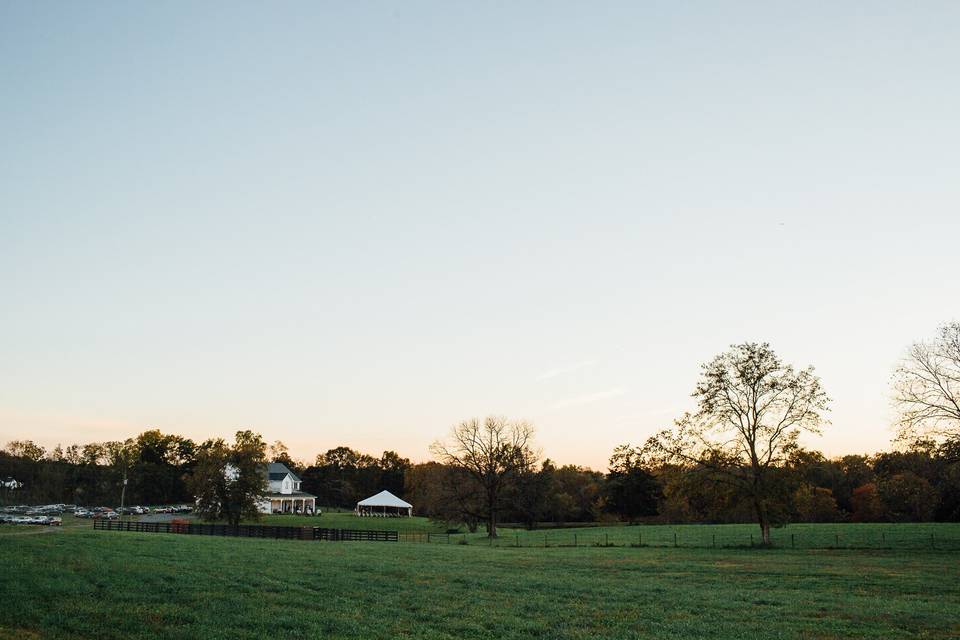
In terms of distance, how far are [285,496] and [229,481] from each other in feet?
189

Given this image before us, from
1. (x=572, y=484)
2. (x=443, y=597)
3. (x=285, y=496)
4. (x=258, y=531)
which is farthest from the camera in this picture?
(x=572, y=484)

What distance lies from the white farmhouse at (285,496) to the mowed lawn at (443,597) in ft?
308

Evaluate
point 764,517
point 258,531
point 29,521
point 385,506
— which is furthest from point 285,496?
point 764,517

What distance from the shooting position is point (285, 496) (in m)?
129

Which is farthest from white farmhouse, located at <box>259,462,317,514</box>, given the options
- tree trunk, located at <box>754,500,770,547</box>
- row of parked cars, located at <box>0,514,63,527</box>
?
tree trunk, located at <box>754,500,770,547</box>

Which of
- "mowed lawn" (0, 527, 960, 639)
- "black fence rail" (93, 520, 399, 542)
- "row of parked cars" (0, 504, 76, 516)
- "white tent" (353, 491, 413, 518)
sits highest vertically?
"mowed lawn" (0, 527, 960, 639)

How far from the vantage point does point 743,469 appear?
49.2m

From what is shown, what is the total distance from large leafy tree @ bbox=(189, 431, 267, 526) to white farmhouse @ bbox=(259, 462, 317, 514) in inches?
1766

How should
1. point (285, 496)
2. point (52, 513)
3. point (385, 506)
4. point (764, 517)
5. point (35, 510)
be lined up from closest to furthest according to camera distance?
point (764, 517)
point (52, 513)
point (35, 510)
point (285, 496)
point (385, 506)

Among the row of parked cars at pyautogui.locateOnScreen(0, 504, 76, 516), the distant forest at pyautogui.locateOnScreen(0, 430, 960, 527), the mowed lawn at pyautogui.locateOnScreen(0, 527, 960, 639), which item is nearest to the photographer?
the mowed lawn at pyautogui.locateOnScreen(0, 527, 960, 639)

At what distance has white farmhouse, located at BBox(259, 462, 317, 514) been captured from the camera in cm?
12425

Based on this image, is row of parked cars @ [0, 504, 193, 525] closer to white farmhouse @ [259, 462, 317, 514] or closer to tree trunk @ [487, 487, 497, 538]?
white farmhouse @ [259, 462, 317, 514]

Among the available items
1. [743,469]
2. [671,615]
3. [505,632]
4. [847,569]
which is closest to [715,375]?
[743,469]

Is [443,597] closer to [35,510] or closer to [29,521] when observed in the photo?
[29,521]
